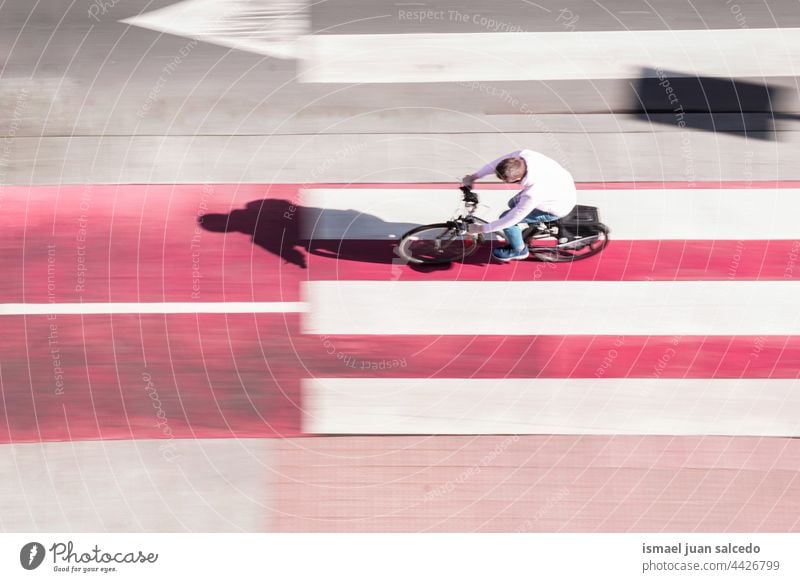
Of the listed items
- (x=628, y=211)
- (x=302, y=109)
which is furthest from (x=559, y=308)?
(x=302, y=109)

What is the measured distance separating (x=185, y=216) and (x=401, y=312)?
10.8 ft

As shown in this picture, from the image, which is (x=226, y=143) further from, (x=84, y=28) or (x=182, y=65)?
(x=84, y=28)

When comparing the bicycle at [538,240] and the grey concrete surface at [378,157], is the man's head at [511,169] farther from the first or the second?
the grey concrete surface at [378,157]

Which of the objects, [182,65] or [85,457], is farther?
[182,65]

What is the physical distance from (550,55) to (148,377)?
7242 mm

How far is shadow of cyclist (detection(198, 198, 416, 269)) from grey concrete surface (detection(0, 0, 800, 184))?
52 cm

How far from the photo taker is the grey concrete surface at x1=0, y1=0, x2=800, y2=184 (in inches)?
357

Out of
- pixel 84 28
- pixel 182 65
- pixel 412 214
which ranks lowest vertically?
pixel 412 214

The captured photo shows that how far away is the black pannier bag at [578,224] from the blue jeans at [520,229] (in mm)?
598

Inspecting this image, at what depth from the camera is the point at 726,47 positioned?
Result: 9273 mm

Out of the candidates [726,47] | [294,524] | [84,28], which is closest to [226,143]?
[84,28]

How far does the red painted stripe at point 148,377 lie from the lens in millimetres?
8516

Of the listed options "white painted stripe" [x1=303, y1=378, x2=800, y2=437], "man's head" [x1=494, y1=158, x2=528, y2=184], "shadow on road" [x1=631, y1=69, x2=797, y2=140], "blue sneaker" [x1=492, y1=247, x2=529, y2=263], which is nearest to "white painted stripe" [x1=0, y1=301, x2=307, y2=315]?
"white painted stripe" [x1=303, y1=378, x2=800, y2=437]

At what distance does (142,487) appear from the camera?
8.38m
